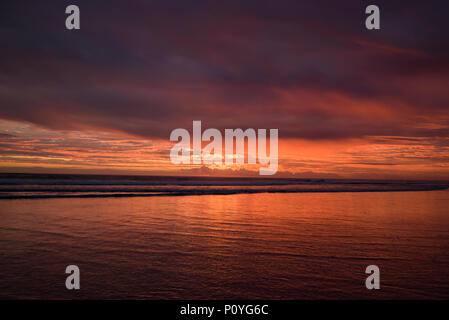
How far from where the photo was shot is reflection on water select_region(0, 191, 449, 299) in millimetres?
4758

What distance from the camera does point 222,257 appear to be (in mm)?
6512

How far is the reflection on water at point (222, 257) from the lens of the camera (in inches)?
187

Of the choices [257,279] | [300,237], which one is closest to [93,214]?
[300,237]

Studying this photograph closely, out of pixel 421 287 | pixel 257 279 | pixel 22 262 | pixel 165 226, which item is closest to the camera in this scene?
pixel 421 287

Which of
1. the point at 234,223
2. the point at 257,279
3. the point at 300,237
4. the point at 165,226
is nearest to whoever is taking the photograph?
the point at 257,279

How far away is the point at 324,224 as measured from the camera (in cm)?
1049
